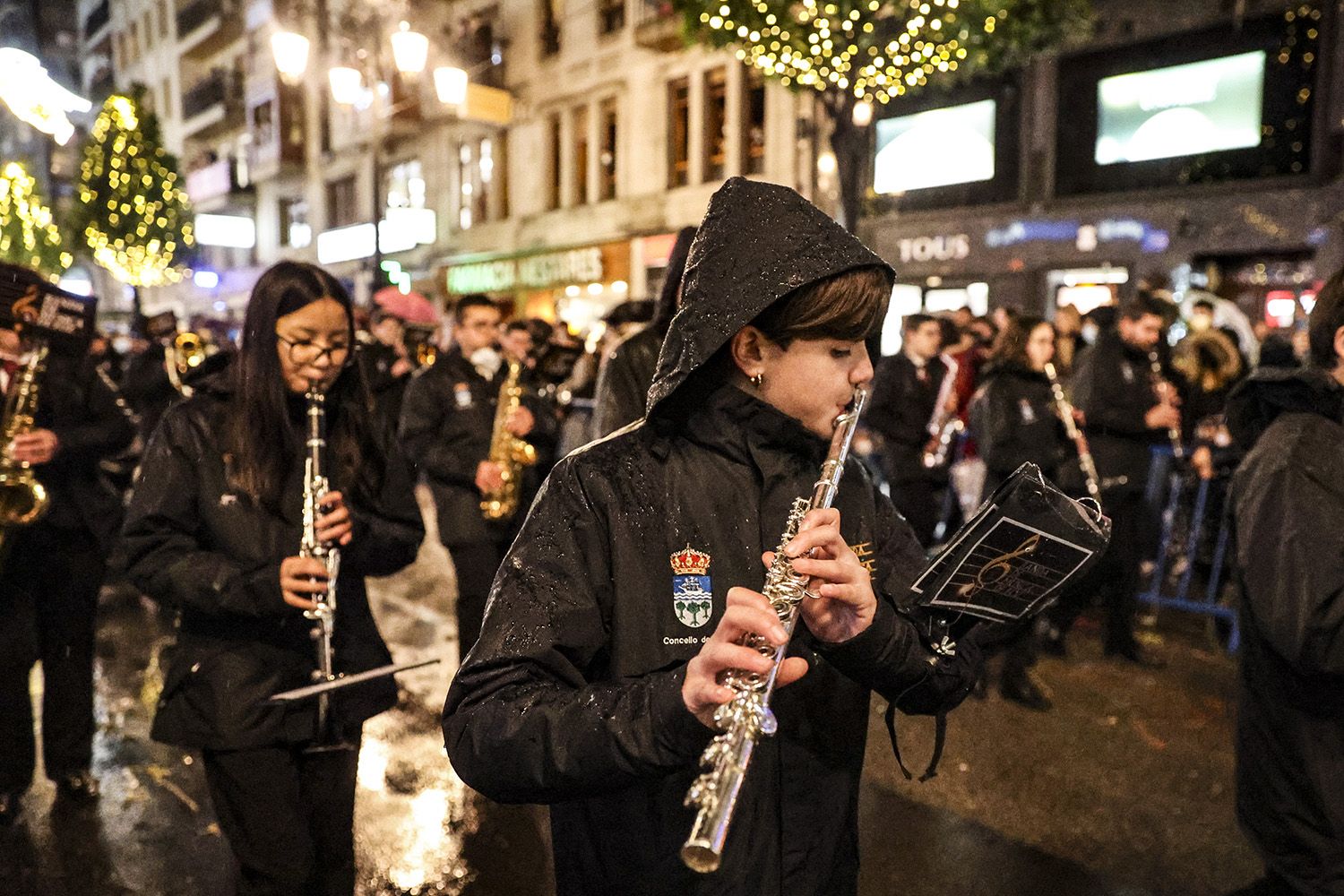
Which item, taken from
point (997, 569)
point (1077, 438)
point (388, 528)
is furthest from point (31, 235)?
point (997, 569)

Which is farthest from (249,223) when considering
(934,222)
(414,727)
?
(414,727)

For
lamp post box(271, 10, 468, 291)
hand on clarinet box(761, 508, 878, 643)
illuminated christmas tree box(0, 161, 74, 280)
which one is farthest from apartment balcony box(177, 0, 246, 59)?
hand on clarinet box(761, 508, 878, 643)

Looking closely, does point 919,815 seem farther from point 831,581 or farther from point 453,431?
point 453,431

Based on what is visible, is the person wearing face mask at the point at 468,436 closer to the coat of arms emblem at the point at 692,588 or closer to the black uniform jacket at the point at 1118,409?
the black uniform jacket at the point at 1118,409

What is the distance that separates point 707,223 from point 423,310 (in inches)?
415

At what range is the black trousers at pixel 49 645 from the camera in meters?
4.40

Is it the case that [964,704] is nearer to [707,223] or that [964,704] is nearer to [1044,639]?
[1044,639]

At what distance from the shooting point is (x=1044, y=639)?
6629 millimetres

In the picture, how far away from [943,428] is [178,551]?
20.4 ft

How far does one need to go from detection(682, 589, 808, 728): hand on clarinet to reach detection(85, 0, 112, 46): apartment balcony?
6432 cm

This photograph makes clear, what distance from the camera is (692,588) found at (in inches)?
68.4

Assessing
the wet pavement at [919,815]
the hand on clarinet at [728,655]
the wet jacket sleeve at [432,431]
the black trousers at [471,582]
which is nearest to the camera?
the hand on clarinet at [728,655]

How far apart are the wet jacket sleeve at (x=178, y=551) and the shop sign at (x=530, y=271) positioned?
69.0 feet

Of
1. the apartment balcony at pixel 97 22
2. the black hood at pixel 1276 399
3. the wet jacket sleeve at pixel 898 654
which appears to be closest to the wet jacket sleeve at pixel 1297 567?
the black hood at pixel 1276 399
